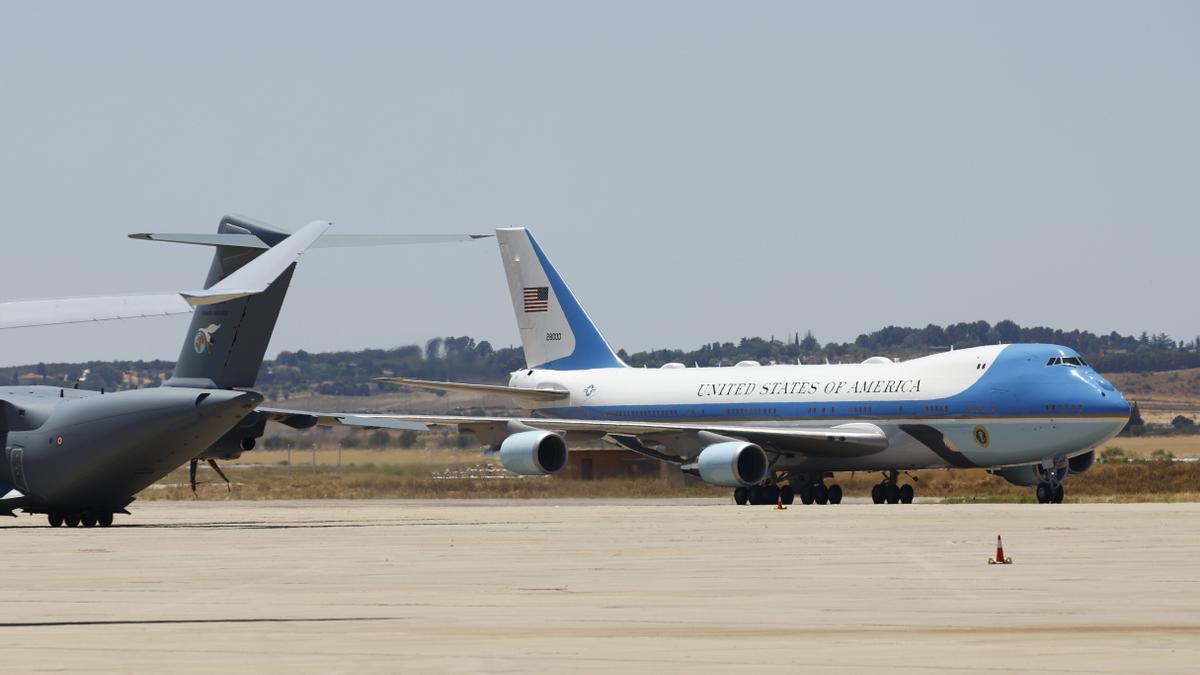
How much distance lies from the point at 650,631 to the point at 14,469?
23948 mm

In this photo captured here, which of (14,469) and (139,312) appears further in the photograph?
(14,469)

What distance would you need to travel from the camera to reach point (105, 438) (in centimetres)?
3378

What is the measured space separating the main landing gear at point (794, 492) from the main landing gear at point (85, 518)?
2002cm

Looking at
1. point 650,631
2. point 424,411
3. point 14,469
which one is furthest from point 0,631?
point 424,411

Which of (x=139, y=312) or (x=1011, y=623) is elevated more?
(x=139, y=312)

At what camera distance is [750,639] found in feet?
45.5

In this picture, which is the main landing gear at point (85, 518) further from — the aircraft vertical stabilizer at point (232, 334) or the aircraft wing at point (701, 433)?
the aircraft wing at point (701, 433)

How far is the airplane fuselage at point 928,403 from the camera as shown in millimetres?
46875

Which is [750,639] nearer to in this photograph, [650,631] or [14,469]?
[650,631]

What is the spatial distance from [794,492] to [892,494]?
3.05 meters

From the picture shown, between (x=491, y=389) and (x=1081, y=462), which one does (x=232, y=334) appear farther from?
(x=1081, y=462)

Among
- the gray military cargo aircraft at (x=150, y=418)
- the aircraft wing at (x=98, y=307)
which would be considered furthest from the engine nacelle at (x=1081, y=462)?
the aircraft wing at (x=98, y=307)

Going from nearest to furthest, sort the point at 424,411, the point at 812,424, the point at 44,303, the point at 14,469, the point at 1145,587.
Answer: the point at 44,303, the point at 1145,587, the point at 14,469, the point at 812,424, the point at 424,411

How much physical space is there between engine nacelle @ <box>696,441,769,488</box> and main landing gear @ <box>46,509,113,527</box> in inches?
697
